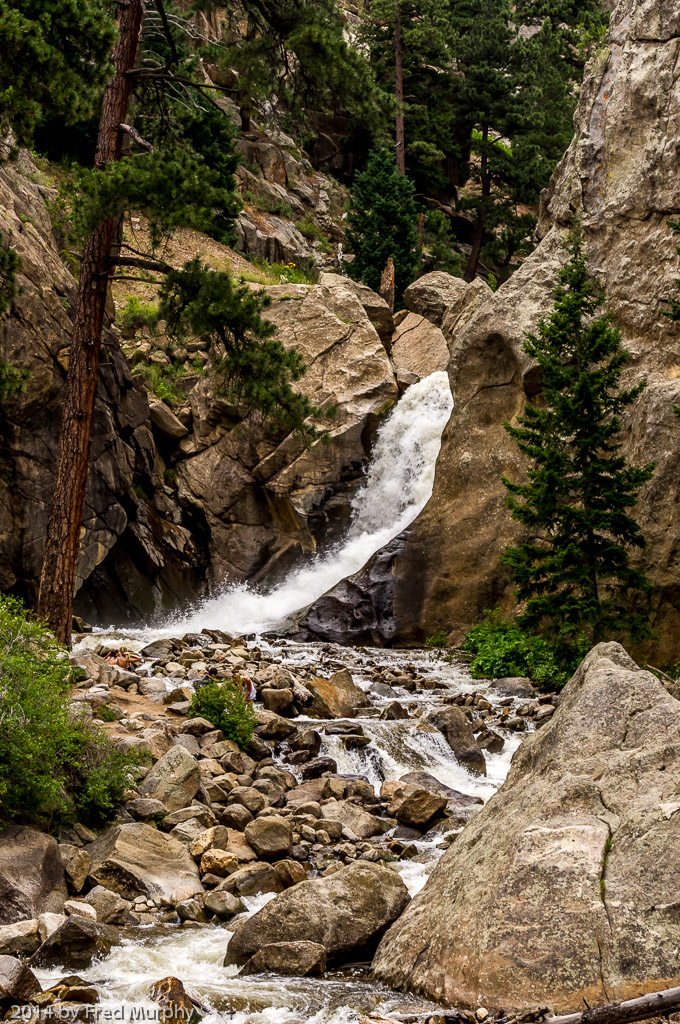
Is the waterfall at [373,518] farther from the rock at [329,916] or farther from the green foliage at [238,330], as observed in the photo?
the rock at [329,916]

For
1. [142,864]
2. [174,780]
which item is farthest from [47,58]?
[142,864]

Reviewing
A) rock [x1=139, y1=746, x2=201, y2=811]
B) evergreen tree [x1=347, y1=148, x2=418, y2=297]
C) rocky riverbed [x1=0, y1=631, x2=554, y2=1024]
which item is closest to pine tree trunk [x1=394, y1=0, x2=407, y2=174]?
evergreen tree [x1=347, y1=148, x2=418, y2=297]

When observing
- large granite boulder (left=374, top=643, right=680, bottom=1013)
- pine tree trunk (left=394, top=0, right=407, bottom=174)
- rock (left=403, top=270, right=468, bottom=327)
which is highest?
pine tree trunk (left=394, top=0, right=407, bottom=174)

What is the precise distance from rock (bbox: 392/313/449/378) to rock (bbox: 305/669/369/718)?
1451cm

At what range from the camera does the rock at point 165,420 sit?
2262 cm

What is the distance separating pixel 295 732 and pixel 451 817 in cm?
278

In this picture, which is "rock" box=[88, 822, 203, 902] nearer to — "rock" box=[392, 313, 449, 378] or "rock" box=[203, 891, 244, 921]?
"rock" box=[203, 891, 244, 921]

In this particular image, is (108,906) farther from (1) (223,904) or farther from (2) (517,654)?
(2) (517,654)

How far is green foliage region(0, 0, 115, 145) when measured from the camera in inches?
377

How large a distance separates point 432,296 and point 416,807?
23816mm

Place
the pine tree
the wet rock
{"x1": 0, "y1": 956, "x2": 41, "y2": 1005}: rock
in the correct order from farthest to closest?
the pine tree < the wet rock < {"x1": 0, "y1": 956, "x2": 41, "y2": 1005}: rock

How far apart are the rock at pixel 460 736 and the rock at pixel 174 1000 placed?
6558 millimetres

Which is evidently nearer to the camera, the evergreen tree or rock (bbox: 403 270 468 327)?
rock (bbox: 403 270 468 327)

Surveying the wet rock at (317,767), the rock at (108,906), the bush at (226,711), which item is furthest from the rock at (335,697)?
the rock at (108,906)
